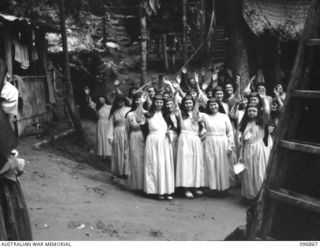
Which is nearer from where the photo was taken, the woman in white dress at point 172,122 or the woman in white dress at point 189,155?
the woman in white dress at point 172,122

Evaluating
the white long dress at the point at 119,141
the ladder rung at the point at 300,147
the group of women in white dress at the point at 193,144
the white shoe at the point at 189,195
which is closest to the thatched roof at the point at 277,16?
the group of women in white dress at the point at 193,144

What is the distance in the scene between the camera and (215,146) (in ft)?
25.3

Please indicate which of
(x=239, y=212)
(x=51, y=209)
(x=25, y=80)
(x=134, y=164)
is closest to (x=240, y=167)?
(x=239, y=212)

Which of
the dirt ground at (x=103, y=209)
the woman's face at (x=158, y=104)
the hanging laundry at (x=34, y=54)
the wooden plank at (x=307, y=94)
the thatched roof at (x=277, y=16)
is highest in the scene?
the thatched roof at (x=277, y=16)

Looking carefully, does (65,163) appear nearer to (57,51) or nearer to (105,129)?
(105,129)

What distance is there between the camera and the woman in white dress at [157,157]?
24.3ft

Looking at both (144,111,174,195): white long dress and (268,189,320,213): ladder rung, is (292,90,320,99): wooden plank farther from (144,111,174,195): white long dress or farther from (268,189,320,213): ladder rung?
(144,111,174,195): white long dress

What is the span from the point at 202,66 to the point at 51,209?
378 inches

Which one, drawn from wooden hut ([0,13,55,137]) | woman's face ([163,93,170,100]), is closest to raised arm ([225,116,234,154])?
woman's face ([163,93,170,100])

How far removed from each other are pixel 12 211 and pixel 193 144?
4458 mm

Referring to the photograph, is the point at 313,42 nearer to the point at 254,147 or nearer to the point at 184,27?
the point at 254,147

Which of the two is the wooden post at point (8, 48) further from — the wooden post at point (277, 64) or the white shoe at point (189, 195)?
the wooden post at point (277, 64)

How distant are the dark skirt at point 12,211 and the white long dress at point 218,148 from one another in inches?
176

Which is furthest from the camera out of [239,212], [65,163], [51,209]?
[65,163]
